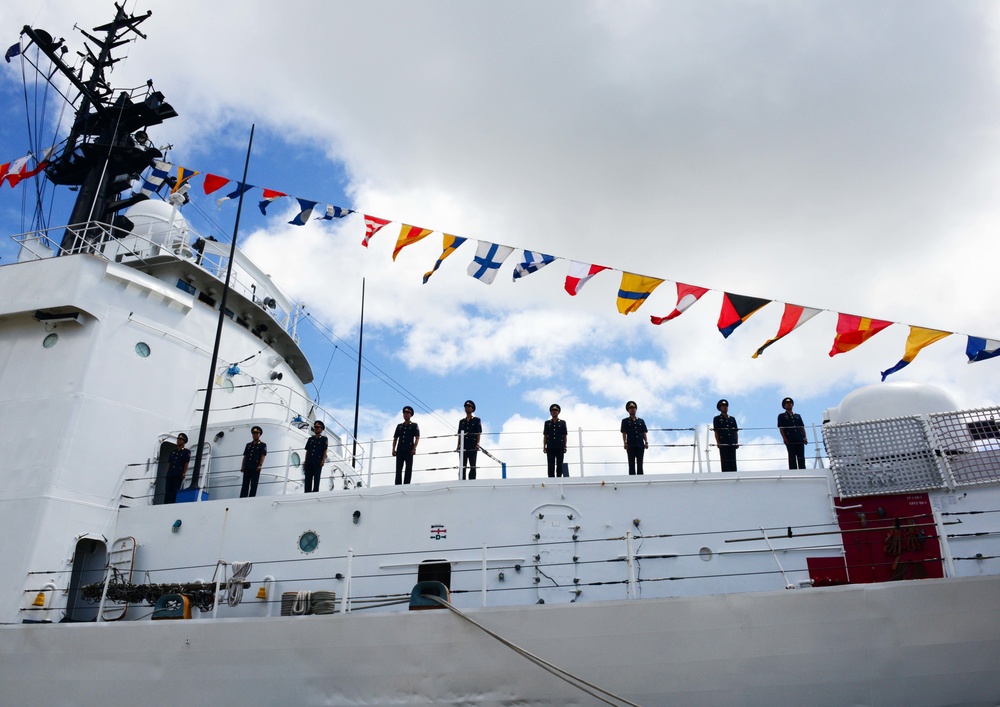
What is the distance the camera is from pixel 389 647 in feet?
22.5

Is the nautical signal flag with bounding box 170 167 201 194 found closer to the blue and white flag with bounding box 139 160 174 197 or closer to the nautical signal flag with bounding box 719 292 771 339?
the blue and white flag with bounding box 139 160 174 197

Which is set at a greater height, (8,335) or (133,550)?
(8,335)

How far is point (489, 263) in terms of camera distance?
10547 mm

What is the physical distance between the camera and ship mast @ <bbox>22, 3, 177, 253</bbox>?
14242 mm

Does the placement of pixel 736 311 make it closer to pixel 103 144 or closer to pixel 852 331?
pixel 852 331

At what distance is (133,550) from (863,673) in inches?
339

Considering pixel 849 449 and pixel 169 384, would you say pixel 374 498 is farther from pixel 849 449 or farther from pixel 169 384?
pixel 849 449

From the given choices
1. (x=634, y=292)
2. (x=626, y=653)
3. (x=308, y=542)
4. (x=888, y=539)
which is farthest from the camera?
(x=634, y=292)

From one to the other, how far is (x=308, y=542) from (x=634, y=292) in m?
5.29

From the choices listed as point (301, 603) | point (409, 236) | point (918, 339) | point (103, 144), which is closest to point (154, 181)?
point (103, 144)

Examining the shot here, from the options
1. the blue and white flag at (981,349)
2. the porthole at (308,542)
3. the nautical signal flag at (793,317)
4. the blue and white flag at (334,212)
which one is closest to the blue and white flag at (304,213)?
the blue and white flag at (334,212)

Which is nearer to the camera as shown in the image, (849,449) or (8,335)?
(849,449)

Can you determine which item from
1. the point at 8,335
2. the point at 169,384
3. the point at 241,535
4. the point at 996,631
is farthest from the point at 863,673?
the point at 8,335

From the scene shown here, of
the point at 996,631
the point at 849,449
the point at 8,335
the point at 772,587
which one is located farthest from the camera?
the point at 8,335
